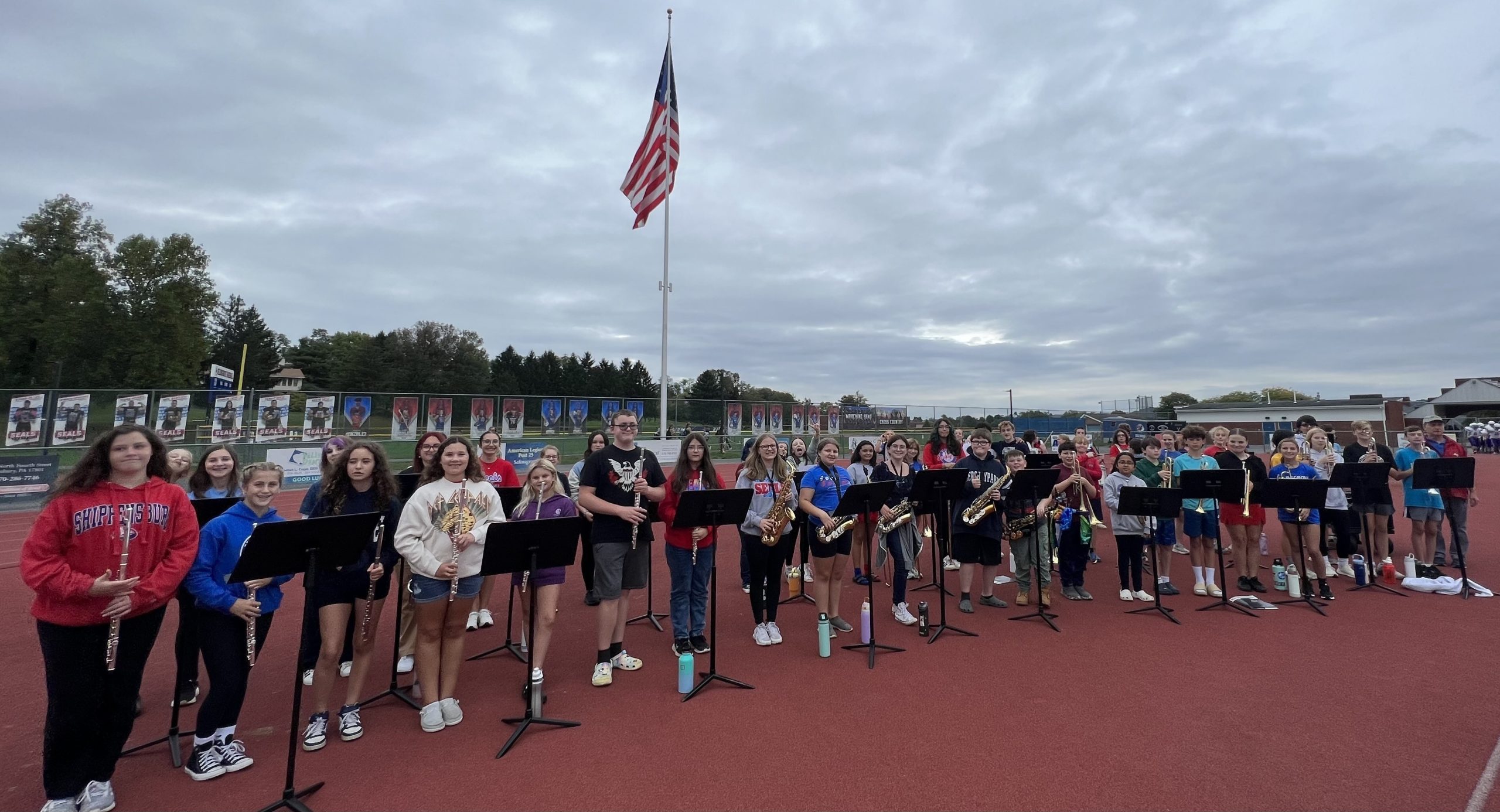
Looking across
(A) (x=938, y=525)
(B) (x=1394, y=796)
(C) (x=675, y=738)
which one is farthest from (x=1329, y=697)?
(C) (x=675, y=738)

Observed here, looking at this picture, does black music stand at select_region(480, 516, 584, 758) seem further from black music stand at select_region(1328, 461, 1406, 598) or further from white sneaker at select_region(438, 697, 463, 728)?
black music stand at select_region(1328, 461, 1406, 598)

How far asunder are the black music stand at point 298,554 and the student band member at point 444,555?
0.43m

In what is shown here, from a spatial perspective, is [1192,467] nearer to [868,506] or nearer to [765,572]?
[868,506]

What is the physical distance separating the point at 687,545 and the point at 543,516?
1.37m

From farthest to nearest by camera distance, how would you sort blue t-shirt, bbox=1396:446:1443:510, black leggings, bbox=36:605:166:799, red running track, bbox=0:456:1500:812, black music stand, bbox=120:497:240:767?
1. blue t-shirt, bbox=1396:446:1443:510
2. black music stand, bbox=120:497:240:767
3. red running track, bbox=0:456:1500:812
4. black leggings, bbox=36:605:166:799

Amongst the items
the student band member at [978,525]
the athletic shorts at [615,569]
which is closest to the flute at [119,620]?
the athletic shorts at [615,569]

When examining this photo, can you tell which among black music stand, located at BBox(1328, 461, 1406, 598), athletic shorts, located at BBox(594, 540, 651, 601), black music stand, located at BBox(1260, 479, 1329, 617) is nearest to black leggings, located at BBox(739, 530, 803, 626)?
athletic shorts, located at BBox(594, 540, 651, 601)

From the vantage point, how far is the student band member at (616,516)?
17.0 ft

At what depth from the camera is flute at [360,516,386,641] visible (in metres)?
4.36

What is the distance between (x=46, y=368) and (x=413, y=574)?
5261 centimetres

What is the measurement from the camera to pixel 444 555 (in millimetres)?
4211

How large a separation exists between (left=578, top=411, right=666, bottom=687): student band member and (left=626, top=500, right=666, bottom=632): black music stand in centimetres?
14

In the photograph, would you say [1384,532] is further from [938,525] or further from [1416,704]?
[938,525]

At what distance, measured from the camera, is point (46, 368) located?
36.6 meters
